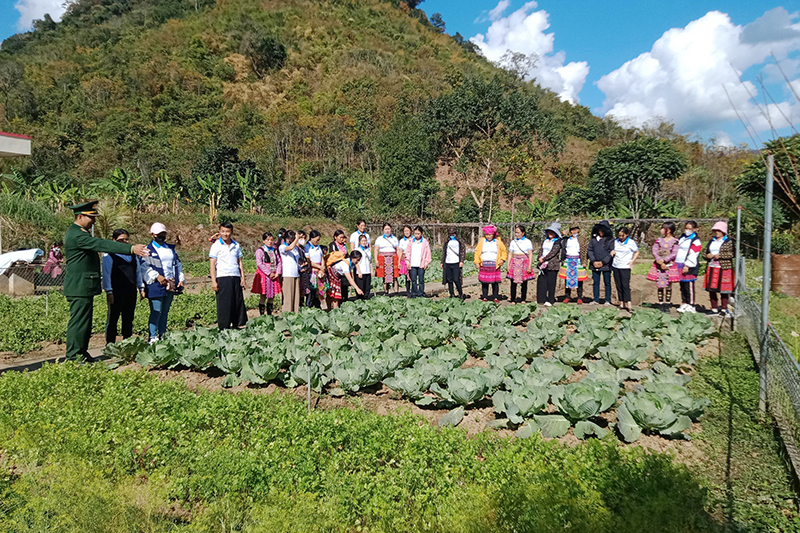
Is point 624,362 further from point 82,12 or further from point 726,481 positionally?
point 82,12

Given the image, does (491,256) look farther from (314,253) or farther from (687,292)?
(687,292)

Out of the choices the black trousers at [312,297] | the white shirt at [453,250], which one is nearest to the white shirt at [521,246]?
the white shirt at [453,250]

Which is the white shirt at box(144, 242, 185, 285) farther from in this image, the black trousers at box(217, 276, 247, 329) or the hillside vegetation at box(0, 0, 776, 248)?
the hillside vegetation at box(0, 0, 776, 248)

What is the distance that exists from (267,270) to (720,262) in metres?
8.06

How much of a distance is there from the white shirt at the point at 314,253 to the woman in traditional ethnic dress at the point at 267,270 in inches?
22.6

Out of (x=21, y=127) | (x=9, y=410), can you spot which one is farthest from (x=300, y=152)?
(x=9, y=410)

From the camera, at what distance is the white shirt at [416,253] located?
989 cm

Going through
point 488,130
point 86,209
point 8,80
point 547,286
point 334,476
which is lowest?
point 334,476

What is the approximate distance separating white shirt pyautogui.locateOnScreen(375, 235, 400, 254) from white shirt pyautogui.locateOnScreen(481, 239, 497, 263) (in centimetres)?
227

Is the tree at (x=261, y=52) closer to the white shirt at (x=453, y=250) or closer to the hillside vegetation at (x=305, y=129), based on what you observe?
the hillside vegetation at (x=305, y=129)

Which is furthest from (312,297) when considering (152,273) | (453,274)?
(152,273)

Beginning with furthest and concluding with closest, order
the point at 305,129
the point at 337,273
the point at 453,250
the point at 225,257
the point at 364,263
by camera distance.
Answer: the point at 305,129
the point at 453,250
the point at 364,263
the point at 337,273
the point at 225,257

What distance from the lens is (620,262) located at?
8641 mm

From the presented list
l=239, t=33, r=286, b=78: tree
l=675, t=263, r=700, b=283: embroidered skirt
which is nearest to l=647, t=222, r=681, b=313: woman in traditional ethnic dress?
l=675, t=263, r=700, b=283: embroidered skirt
